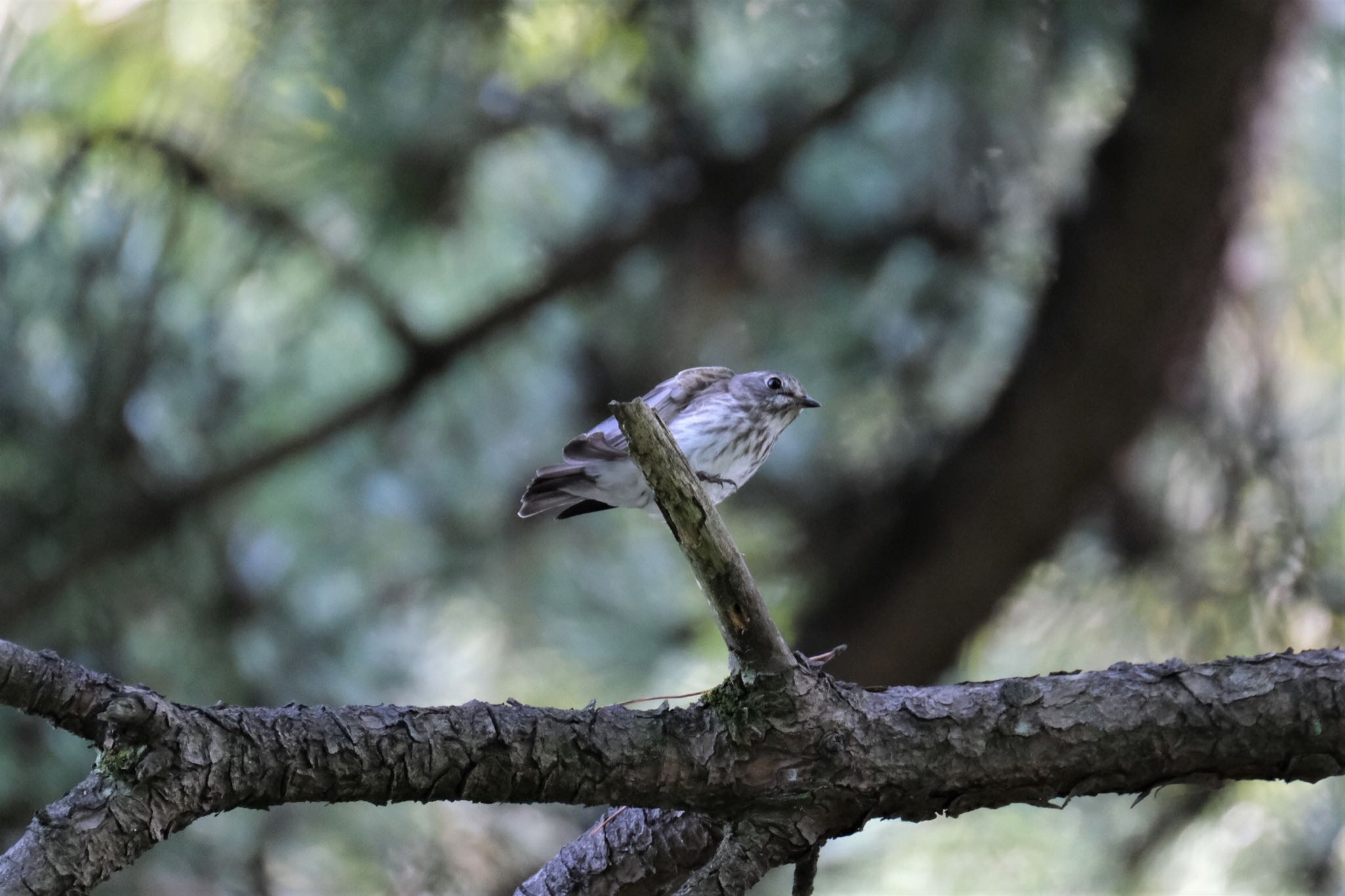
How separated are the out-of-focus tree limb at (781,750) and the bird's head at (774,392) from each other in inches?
27.3

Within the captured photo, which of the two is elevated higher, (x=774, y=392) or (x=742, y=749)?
(x=774, y=392)

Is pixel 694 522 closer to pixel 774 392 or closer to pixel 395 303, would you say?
pixel 774 392

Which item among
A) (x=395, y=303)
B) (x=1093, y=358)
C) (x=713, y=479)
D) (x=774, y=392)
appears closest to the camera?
(x=713, y=479)

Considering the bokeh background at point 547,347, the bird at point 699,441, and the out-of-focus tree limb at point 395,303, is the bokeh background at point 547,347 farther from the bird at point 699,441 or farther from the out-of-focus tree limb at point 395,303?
the bird at point 699,441

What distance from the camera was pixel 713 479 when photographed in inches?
75.0

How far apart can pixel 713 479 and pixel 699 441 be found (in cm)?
9

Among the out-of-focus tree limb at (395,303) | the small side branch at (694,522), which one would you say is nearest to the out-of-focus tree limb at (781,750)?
the small side branch at (694,522)

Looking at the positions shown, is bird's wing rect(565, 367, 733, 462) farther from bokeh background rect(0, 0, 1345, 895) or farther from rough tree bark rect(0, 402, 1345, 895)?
bokeh background rect(0, 0, 1345, 895)

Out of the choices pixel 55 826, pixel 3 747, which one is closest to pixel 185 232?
pixel 3 747

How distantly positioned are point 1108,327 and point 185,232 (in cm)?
210

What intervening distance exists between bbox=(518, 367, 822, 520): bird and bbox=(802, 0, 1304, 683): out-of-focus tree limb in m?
0.93

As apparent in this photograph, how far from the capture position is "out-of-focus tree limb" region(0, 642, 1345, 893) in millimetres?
1178

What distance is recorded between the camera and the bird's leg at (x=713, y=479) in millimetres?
1897

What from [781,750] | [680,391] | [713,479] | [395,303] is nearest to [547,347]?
[395,303]
